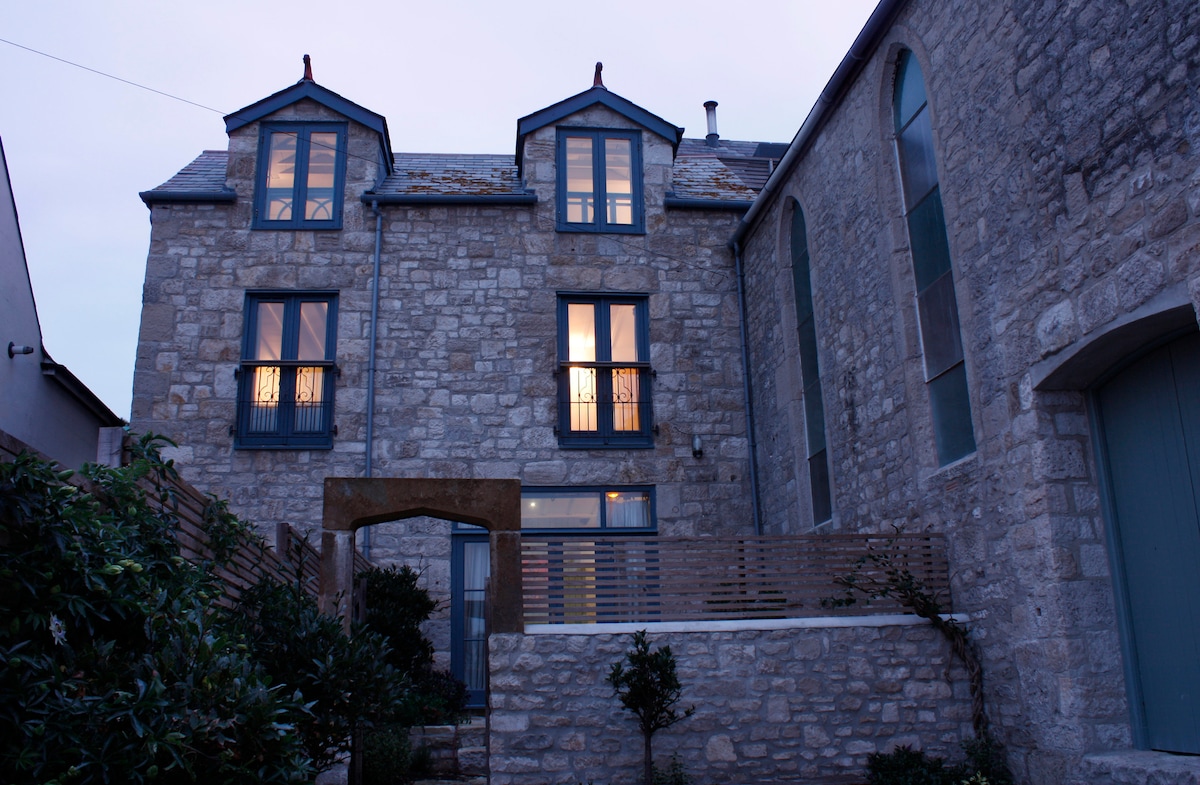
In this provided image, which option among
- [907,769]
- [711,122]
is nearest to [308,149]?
[907,769]

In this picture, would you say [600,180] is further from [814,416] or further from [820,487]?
[820,487]

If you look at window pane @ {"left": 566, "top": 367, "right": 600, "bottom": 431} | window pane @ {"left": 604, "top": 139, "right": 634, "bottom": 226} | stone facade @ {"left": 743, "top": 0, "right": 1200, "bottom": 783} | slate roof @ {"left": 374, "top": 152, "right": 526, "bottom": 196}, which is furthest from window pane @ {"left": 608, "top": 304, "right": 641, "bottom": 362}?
stone facade @ {"left": 743, "top": 0, "right": 1200, "bottom": 783}

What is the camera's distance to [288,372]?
11734 mm

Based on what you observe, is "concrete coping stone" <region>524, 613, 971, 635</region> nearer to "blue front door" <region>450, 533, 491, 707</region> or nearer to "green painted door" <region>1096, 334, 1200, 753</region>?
"green painted door" <region>1096, 334, 1200, 753</region>

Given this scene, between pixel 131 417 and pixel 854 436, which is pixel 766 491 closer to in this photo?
pixel 854 436

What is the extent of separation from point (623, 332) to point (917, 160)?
5.01 meters

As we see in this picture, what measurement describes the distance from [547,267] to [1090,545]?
307 inches

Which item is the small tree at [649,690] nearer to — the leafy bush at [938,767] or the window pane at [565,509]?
the leafy bush at [938,767]

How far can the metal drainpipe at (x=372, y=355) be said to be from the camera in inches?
443

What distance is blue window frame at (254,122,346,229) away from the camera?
40.4 ft

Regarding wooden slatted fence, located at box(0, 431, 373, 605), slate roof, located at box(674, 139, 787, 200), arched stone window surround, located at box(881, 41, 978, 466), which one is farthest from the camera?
slate roof, located at box(674, 139, 787, 200)

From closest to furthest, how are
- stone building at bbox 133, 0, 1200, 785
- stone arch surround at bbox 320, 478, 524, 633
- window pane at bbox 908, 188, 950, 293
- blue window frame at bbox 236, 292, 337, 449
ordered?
stone building at bbox 133, 0, 1200, 785 → stone arch surround at bbox 320, 478, 524, 633 → window pane at bbox 908, 188, 950, 293 → blue window frame at bbox 236, 292, 337, 449

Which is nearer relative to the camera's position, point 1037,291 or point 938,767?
point 1037,291

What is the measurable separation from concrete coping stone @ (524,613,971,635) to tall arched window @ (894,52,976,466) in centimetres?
133
